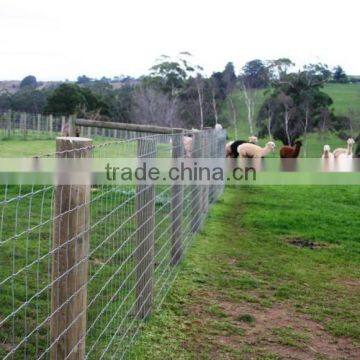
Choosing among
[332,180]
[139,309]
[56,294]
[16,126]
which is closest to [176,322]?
[139,309]

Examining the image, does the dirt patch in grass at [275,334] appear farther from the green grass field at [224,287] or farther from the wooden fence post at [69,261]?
the wooden fence post at [69,261]

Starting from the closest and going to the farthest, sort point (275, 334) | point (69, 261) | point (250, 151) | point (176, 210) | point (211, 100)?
point (69, 261) < point (275, 334) < point (176, 210) < point (250, 151) < point (211, 100)

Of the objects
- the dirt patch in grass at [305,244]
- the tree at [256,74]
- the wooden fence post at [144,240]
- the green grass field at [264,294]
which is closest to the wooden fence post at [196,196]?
the green grass field at [264,294]

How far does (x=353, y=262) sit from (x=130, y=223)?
12.4ft

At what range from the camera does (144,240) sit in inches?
173

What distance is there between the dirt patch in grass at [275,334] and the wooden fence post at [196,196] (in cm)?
240

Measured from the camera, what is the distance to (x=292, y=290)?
19.2ft

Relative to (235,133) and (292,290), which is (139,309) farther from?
(235,133)

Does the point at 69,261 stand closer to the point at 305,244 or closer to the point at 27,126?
the point at 305,244

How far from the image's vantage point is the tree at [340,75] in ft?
218

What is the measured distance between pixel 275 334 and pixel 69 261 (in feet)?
8.63

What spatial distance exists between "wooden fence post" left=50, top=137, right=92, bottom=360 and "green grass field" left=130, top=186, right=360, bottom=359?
1.43 metres

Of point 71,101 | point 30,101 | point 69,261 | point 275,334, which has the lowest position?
point 275,334

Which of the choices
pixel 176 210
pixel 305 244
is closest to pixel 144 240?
pixel 176 210
